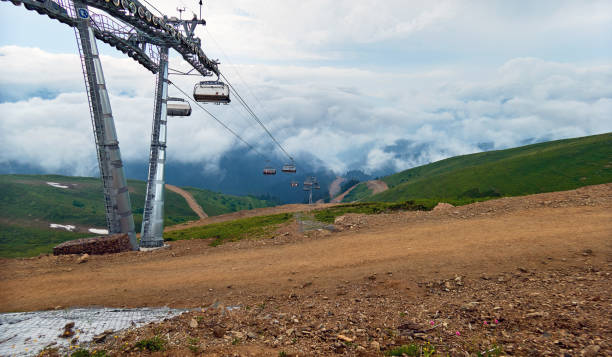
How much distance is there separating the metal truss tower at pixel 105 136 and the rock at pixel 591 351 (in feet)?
113

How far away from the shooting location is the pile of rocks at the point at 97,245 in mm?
28234

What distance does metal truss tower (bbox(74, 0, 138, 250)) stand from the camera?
1174 inches

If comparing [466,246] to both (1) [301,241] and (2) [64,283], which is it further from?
(2) [64,283]

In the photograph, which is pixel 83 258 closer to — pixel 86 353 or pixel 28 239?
pixel 86 353

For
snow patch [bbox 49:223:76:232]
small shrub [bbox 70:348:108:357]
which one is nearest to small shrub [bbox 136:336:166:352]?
small shrub [bbox 70:348:108:357]

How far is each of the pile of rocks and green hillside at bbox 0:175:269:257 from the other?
70.9 meters

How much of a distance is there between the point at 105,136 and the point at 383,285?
103 feet

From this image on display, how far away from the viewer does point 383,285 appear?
15547 millimetres

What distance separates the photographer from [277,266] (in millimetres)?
21016

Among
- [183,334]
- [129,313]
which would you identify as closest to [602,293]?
[183,334]

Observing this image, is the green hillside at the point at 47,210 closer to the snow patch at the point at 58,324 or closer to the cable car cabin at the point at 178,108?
the cable car cabin at the point at 178,108

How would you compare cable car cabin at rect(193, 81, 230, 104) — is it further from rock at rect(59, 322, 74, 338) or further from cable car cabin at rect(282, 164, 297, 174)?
cable car cabin at rect(282, 164, 297, 174)

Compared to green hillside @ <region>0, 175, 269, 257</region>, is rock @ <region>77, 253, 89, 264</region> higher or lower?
lower

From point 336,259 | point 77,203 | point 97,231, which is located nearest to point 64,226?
point 97,231
